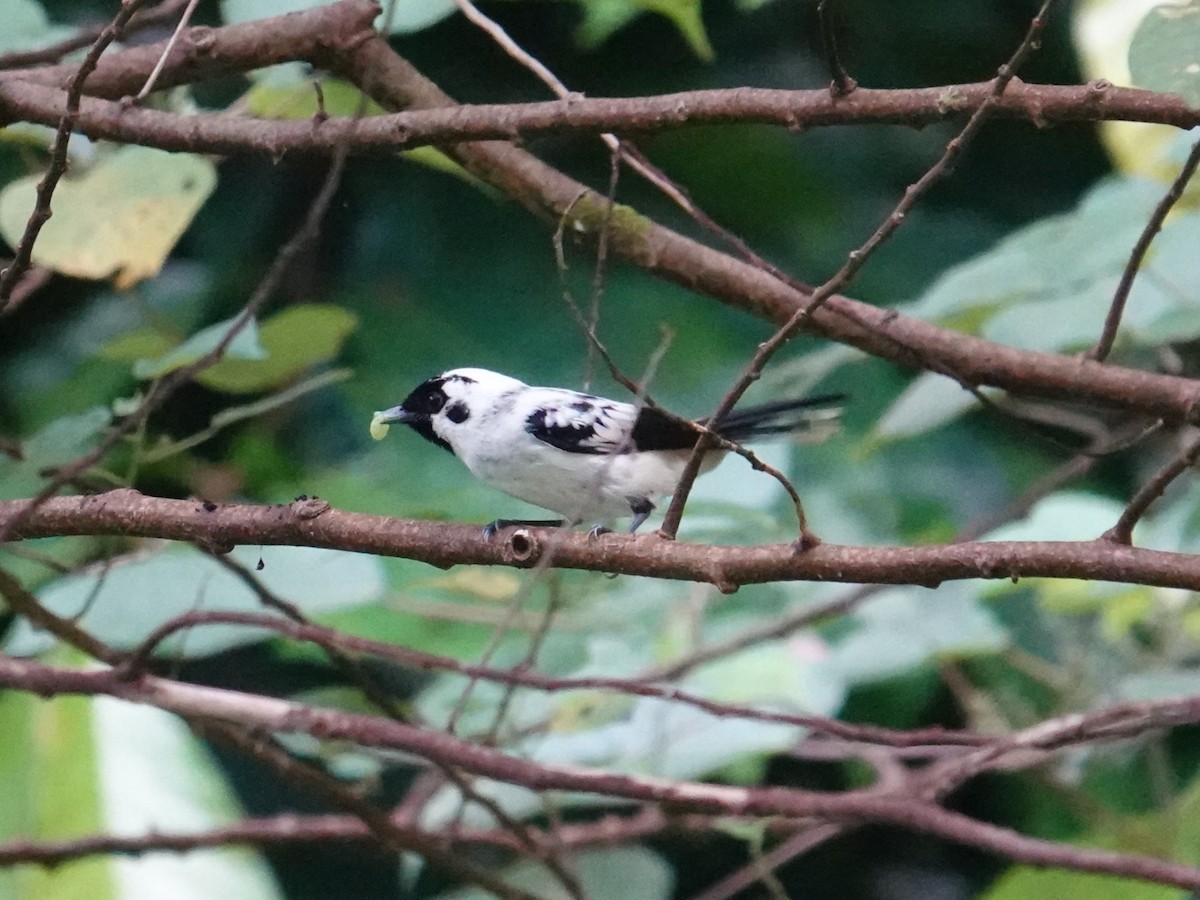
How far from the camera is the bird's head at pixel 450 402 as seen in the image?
1875 millimetres

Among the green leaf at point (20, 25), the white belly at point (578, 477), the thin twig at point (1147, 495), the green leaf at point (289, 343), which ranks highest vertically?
the green leaf at point (20, 25)

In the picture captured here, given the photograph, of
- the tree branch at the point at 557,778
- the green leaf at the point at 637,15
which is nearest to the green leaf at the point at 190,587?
the tree branch at the point at 557,778

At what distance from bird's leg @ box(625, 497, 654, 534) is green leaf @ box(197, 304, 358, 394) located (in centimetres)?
46

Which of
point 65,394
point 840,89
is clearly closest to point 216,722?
point 65,394

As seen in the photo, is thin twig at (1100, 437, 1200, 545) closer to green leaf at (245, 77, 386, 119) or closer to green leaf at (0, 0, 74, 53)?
green leaf at (245, 77, 386, 119)

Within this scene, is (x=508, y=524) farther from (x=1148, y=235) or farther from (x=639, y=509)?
(x=1148, y=235)

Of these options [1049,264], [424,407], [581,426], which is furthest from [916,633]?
[424,407]

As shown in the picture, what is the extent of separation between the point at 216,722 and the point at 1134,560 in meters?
1.31

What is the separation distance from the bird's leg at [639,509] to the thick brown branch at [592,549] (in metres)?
0.46

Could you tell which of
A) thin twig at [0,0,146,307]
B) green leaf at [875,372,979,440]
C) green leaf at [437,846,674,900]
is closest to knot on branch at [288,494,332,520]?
thin twig at [0,0,146,307]

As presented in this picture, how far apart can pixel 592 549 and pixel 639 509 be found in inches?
23.0

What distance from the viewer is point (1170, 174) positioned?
229 centimetres

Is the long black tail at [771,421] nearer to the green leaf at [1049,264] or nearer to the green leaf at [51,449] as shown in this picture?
the green leaf at [1049,264]

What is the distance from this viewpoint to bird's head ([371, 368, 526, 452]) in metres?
1.88
